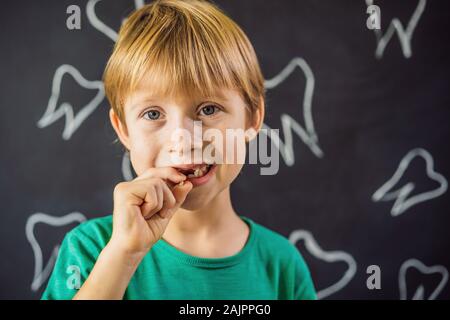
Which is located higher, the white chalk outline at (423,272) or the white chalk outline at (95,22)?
the white chalk outline at (95,22)

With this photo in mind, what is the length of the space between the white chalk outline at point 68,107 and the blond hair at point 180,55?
256mm

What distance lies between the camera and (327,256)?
3.19 ft

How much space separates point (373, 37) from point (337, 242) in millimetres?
426

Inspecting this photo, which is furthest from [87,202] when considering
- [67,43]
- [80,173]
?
[67,43]

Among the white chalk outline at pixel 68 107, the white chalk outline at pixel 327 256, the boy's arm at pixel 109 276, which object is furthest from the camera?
the white chalk outline at pixel 327 256

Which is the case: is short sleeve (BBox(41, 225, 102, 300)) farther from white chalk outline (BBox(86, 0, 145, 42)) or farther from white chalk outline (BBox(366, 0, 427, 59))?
white chalk outline (BBox(366, 0, 427, 59))

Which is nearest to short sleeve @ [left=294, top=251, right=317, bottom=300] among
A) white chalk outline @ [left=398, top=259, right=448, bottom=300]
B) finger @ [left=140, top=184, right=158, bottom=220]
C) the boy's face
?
the boy's face

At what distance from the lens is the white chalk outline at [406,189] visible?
978 millimetres

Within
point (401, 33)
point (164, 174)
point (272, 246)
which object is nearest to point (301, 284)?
point (272, 246)

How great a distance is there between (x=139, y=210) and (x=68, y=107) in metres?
0.46

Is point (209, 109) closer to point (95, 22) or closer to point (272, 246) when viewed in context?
point (272, 246)

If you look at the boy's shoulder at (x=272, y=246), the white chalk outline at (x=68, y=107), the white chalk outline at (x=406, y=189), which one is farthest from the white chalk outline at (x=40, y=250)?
the white chalk outline at (x=406, y=189)

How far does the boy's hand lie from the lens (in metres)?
0.49

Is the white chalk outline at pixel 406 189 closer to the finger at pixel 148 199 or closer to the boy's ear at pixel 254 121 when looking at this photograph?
the boy's ear at pixel 254 121
